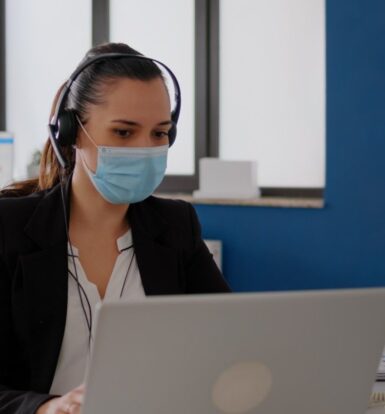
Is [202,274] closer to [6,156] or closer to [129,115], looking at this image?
[129,115]

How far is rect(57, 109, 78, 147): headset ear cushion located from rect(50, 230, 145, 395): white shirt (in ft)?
0.69

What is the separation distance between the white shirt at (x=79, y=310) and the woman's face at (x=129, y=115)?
0.21 metres

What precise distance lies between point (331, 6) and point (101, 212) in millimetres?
1817

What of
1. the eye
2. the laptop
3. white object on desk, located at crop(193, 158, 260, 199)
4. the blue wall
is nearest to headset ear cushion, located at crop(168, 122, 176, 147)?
the eye

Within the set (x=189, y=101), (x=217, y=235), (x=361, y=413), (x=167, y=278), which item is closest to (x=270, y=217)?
(x=217, y=235)

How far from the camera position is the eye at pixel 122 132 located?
4.62ft

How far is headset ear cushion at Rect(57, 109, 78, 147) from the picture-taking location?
4.71 ft

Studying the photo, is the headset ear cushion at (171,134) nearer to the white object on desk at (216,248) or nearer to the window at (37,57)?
the white object on desk at (216,248)

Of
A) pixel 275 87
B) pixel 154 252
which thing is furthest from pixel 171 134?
pixel 275 87

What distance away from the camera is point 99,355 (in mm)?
760

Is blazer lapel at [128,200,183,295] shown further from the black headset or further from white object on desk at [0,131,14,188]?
white object on desk at [0,131,14,188]

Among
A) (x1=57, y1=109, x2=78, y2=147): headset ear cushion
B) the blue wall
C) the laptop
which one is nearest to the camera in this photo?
the laptop

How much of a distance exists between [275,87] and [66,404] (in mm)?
2531

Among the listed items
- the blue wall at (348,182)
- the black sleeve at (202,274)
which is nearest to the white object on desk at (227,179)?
the blue wall at (348,182)
